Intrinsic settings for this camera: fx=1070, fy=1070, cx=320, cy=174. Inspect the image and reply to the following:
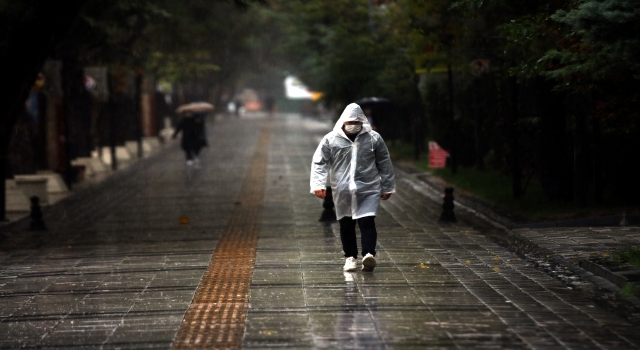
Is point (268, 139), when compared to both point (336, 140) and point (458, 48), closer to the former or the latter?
point (458, 48)

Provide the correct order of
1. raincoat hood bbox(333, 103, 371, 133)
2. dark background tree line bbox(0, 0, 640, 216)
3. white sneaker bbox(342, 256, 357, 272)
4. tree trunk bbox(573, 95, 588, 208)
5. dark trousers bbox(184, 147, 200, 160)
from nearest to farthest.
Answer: raincoat hood bbox(333, 103, 371, 133) < white sneaker bbox(342, 256, 357, 272) < dark background tree line bbox(0, 0, 640, 216) < tree trunk bbox(573, 95, 588, 208) < dark trousers bbox(184, 147, 200, 160)

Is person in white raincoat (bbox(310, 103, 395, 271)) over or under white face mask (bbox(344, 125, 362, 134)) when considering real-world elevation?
under

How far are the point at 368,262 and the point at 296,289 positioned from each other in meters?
1.10

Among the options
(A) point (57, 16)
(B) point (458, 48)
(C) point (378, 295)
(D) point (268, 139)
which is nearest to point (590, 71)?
A: (C) point (378, 295)

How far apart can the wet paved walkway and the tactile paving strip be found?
6cm

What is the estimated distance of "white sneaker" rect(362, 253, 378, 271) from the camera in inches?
430

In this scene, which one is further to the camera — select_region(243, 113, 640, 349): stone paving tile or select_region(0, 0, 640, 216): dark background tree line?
select_region(0, 0, 640, 216): dark background tree line

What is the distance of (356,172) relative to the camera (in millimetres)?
10852

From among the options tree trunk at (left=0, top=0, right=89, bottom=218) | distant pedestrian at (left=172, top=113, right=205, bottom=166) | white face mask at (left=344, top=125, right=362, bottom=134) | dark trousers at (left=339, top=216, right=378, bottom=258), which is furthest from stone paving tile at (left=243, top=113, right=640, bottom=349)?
distant pedestrian at (left=172, top=113, right=205, bottom=166)

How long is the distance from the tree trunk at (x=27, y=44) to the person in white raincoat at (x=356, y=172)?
6358mm

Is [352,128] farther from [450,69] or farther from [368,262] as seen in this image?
[450,69]

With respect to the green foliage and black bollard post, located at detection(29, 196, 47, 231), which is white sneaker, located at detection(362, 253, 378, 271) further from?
black bollard post, located at detection(29, 196, 47, 231)

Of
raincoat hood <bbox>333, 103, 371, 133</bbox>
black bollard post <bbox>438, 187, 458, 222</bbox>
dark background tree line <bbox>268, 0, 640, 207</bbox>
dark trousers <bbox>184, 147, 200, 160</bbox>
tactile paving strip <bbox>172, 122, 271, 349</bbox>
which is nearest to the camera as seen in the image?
tactile paving strip <bbox>172, 122, 271, 349</bbox>

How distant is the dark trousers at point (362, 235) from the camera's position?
35.6 feet
